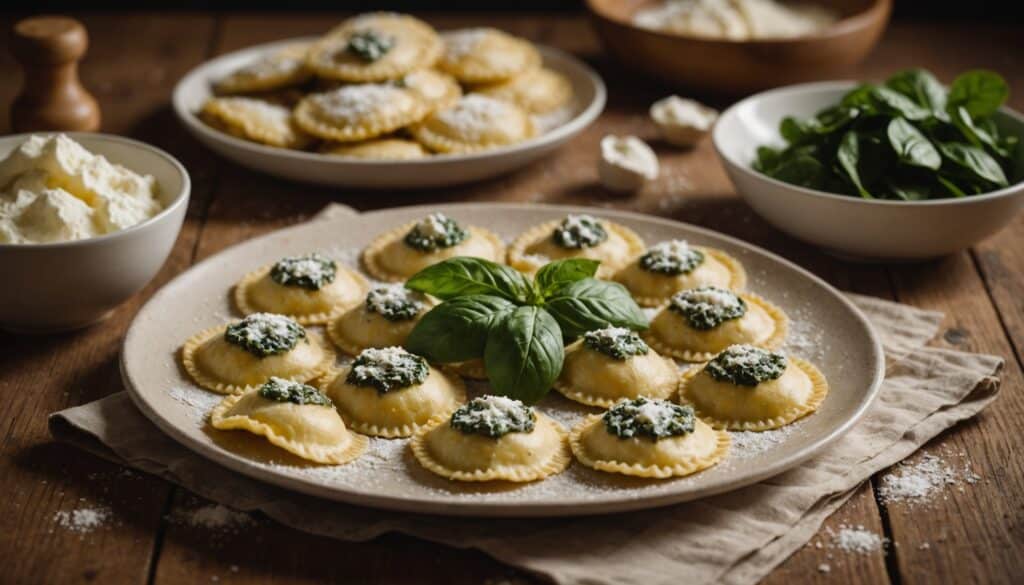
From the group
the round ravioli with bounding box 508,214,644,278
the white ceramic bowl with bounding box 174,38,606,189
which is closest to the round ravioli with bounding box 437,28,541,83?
the white ceramic bowl with bounding box 174,38,606,189

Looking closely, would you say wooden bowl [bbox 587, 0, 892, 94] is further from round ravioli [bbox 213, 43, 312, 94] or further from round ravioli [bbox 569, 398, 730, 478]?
round ravioli [bbox 569, 398, 730, 478]

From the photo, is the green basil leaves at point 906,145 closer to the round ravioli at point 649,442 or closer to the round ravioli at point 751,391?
the round ravioli at point 751,391

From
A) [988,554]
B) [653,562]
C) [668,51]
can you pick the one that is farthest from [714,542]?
[668,51]

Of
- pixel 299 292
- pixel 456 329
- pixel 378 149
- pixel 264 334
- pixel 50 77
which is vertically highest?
pixel 456 329

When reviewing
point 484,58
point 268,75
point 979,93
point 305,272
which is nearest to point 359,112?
point 268,75

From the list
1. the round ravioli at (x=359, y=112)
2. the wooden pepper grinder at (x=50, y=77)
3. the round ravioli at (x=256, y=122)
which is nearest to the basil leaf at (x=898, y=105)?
the round ravioli at (x=359, y=112)

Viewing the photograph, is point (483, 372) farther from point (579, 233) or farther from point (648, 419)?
point (579, 233)
